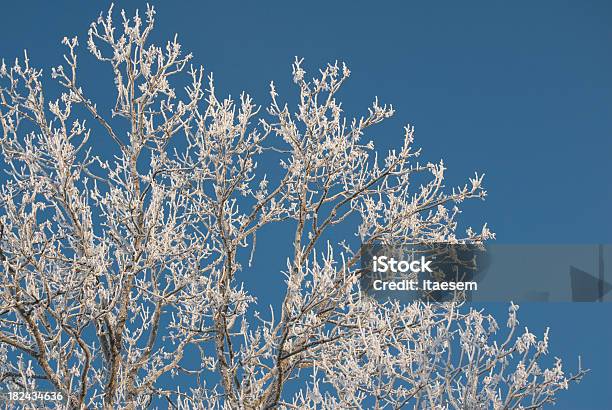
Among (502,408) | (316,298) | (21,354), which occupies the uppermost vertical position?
(316,298)

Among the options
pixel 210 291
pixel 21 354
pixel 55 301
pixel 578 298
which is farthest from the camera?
pixel 578 298

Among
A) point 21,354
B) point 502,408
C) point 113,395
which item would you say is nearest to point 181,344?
point 113,395

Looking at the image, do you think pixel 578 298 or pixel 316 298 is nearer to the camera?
pixel 316 298

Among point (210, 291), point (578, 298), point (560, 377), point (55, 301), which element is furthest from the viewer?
point (578, 298)

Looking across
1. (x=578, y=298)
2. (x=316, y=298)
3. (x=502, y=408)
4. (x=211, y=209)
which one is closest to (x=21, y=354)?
(x=211, y=209)

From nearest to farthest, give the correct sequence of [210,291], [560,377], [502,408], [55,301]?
[502,408] < [560,377] < [55,301] < [210,291]

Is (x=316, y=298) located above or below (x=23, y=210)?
below

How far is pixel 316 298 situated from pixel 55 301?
2814 millimetres

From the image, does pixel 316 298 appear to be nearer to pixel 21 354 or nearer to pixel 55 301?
pixel 55 301

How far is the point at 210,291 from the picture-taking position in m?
8.30

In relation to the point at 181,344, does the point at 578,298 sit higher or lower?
higher

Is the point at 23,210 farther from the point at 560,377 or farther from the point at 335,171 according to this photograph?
the point at 560,377

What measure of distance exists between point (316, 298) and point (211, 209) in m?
1.97

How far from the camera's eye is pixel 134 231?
8594 mm
